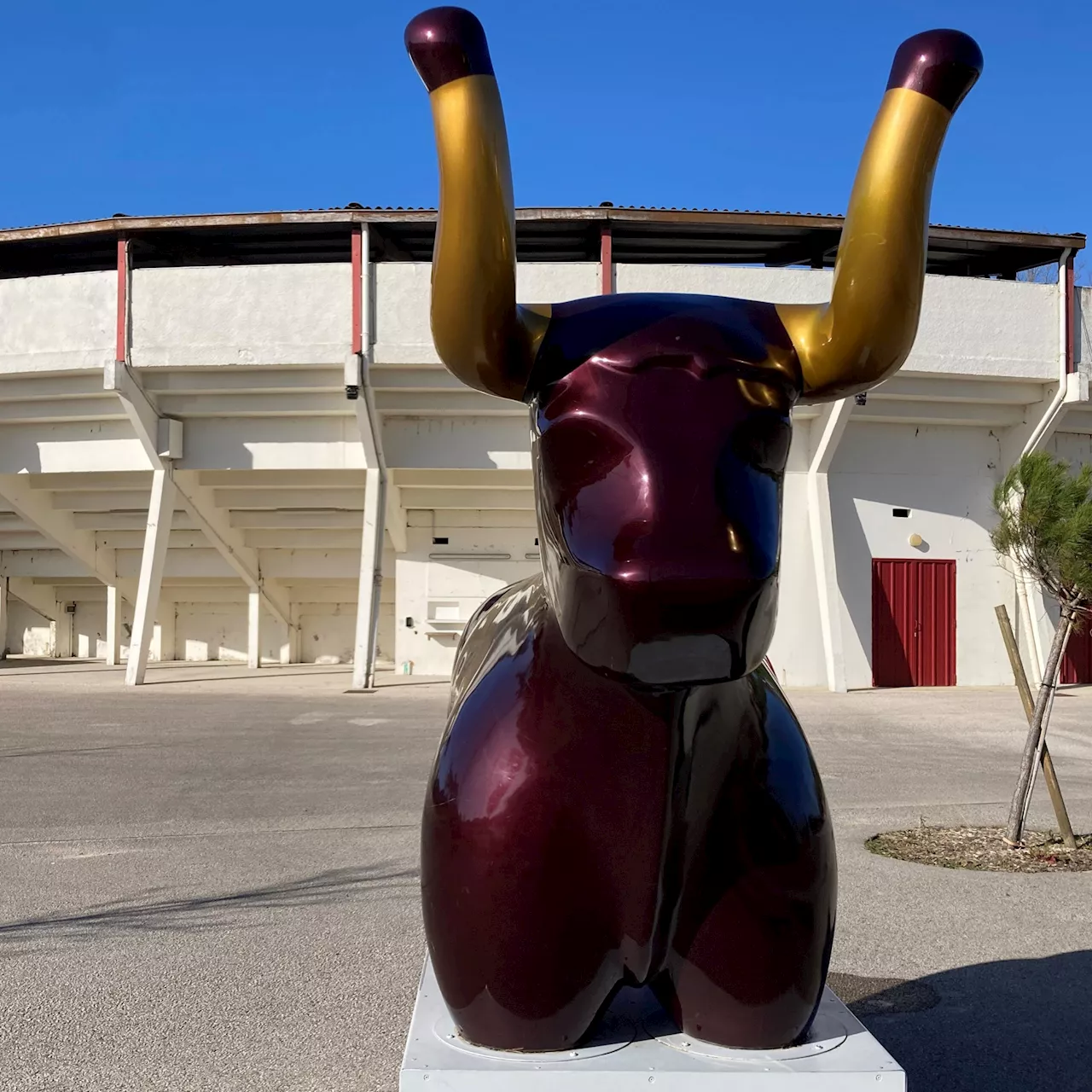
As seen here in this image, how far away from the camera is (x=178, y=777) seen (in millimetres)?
8133

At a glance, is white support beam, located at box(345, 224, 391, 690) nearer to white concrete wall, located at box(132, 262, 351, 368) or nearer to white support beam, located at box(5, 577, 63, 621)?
white concrete wall, located at box(132, 262, 351, 368)

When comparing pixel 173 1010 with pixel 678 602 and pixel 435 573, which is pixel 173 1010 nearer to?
pixel 678 602

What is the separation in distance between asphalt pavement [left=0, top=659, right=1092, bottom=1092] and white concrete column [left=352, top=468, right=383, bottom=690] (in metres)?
4.61

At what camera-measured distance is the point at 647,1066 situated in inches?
77.8

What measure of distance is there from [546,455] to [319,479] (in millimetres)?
14655

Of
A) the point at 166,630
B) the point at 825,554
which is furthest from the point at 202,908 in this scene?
the point at 166,630

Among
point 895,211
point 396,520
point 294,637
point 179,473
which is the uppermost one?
point 895,211

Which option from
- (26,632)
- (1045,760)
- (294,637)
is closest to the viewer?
(1045,760)

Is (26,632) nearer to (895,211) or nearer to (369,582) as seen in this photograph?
(369,582)

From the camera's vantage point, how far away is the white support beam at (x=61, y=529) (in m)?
→ 16.2

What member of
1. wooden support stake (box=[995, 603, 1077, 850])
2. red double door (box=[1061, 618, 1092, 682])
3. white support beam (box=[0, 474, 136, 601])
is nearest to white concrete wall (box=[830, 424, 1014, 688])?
red double door (box=[1061, 618, 1092, 682])

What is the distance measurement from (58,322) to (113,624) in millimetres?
7037

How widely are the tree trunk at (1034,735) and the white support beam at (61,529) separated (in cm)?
1477

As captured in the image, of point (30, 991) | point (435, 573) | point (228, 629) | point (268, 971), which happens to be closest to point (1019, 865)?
point (268, 971)
